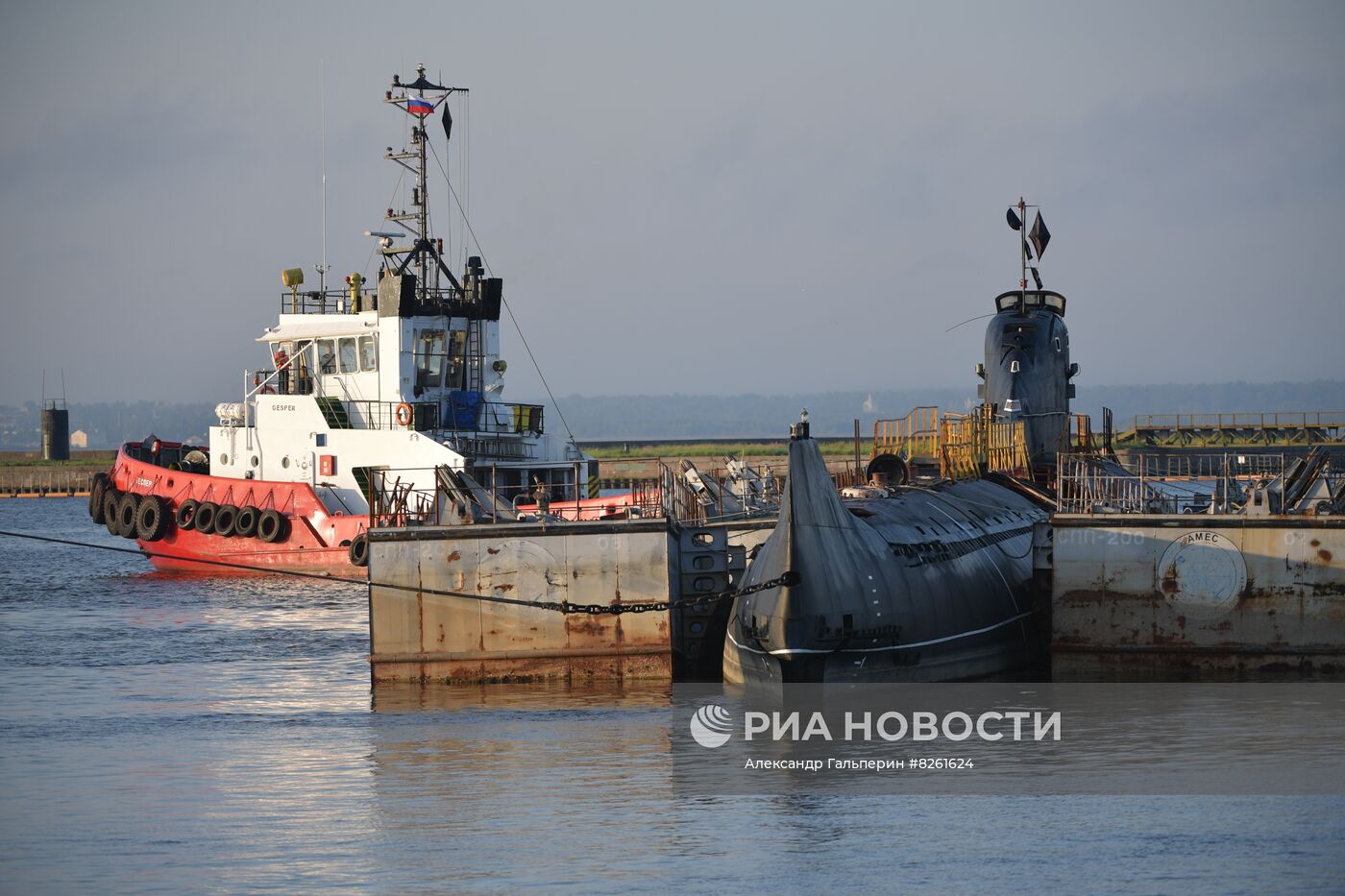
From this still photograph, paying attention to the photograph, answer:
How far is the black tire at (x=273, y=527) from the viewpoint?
43688 mm

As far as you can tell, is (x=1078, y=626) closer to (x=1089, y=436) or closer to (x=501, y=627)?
(x=501, y=627)

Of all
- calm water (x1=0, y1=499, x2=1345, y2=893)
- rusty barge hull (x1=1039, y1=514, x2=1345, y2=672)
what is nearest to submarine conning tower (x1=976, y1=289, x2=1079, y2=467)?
→ rusty barge hull (x1=1039, y1=514, x2=1345, y2=672)

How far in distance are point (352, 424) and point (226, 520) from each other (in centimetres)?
457

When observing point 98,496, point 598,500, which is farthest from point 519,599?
point 98,496

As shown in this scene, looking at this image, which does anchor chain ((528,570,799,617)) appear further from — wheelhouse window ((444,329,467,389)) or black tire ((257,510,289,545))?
wheelhouse window ((444,329,467,389))

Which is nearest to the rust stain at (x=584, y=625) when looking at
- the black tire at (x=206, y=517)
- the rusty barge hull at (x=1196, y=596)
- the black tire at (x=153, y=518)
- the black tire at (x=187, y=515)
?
the rusty barge hull at (x=1196, y=596)

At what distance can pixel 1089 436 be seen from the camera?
156 feet

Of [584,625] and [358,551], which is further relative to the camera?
[358,551]

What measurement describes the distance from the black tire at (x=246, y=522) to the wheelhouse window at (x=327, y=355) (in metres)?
4.68

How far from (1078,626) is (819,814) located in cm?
1015

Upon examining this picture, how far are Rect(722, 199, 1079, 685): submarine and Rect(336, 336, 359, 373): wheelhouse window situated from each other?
1718 centimetres

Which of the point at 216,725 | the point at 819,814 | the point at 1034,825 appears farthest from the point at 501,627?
the point at 1034,825

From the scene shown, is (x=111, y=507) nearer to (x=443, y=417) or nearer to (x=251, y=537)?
(x=251, y=537)

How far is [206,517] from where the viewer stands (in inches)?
1806
